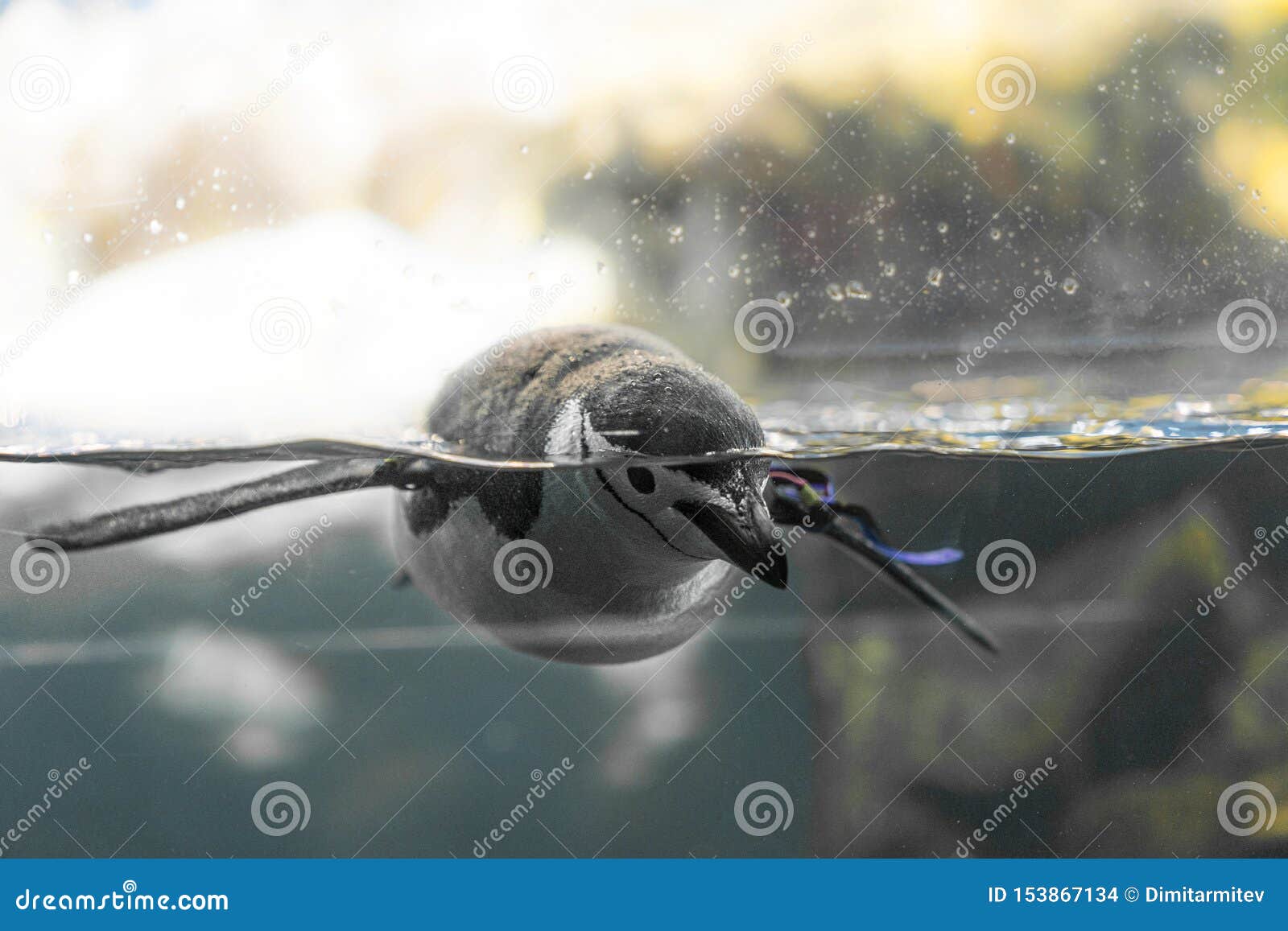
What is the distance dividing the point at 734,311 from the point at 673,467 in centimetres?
93

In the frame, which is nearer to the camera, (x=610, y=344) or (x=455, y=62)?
(x=610, y=344)

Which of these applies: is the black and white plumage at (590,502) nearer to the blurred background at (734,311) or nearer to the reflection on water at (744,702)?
the blurred background at (734,311)

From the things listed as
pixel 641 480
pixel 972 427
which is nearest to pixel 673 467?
pixel 641 480

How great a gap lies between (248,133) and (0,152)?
1.75ft

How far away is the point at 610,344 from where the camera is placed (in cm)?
128

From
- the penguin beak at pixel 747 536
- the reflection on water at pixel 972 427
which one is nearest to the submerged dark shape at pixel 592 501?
the penguin beak at pixel 747 536

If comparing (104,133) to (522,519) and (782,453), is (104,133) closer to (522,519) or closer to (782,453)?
(522,519)

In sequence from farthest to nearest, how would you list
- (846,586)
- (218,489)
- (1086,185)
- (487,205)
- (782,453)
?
1. (846,586)
2. (1086,185)
3. (487,205)
4. (782,453)
5. (218,489)

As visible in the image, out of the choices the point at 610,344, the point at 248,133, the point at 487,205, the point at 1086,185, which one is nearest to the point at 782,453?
the point at 610,344

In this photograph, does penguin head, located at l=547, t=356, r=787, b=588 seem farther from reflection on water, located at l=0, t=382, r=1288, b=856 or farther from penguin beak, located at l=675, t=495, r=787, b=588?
reflection on water, located at l=0, t=382, r=1288, b=856

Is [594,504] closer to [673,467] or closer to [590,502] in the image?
[590,502]

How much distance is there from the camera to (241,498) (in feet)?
4.90

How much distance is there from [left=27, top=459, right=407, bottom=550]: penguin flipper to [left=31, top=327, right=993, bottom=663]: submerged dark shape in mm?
112

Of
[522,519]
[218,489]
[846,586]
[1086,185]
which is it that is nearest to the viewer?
[522,519]
